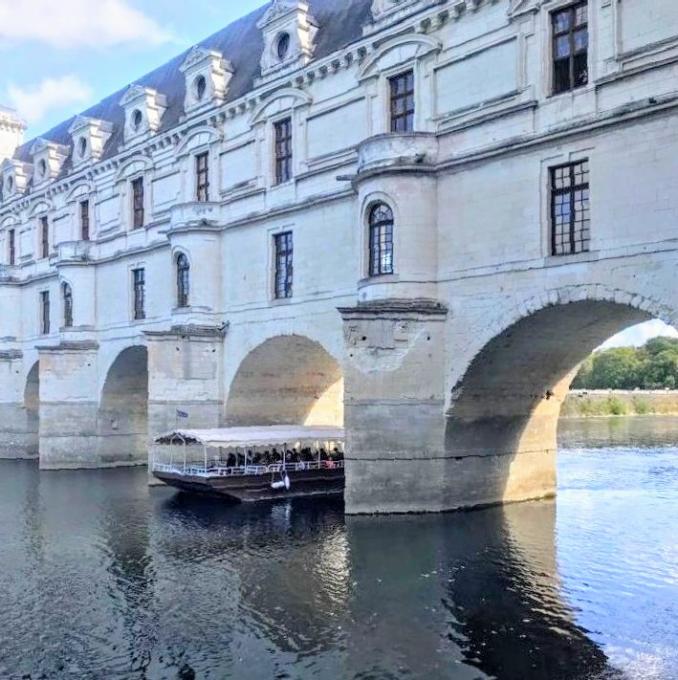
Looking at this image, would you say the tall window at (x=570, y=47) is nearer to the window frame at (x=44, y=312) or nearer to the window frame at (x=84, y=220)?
the window frame at (x=84, y=220)

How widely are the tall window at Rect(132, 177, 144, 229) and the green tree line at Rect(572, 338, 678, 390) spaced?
68529 mm

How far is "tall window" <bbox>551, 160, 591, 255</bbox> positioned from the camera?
752 inches

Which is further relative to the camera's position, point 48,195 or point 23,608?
point 48,195

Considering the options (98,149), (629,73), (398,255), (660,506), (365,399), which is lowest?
(660,506)

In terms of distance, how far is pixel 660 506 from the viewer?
2419cm

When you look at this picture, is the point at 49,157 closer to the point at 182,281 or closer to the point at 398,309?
the point at 182,281

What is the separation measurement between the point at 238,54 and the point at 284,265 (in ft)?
30.5

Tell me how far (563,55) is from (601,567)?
1122cm

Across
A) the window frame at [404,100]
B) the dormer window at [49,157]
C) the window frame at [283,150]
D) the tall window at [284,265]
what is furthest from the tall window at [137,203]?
the window frame at [404,100]

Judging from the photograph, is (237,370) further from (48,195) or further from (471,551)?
(48,195)

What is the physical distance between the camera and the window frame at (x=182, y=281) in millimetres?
31156

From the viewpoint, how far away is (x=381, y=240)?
22.7 meters

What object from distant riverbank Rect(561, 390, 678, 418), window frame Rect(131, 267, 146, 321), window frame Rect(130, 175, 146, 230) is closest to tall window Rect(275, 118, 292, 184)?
window frame Rect(130, 175, 146, 230)

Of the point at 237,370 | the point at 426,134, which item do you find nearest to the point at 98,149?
the point at 237,370
